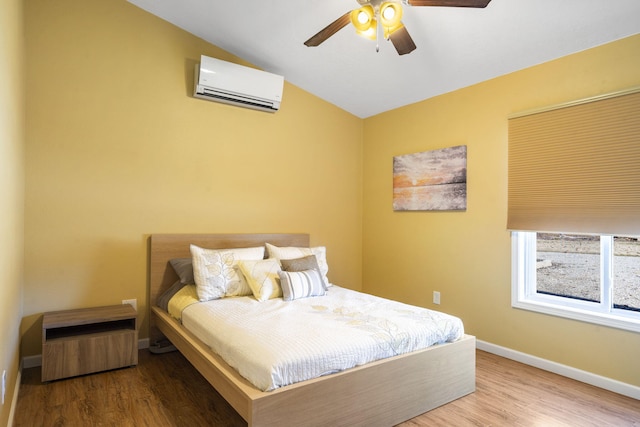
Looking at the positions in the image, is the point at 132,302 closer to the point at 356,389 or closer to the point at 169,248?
the point at 169,248

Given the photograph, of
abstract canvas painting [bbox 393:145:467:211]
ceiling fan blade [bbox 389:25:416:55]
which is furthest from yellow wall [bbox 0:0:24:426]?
abstract canvas painting [bbox 393:145:467:211]

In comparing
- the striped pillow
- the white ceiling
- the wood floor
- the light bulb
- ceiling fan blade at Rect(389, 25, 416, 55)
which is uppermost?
the white ceiling

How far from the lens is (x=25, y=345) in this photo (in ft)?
9.09

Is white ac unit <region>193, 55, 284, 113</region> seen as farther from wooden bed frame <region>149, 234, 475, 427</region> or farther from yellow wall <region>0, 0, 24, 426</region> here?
wooden bed frame <region>149, 234, 475, 427</region>

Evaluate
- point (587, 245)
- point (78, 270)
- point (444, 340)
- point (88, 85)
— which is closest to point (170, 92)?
point (88, 85)

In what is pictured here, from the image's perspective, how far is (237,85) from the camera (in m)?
3.47

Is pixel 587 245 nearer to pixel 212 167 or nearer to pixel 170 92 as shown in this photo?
pixel 212 167

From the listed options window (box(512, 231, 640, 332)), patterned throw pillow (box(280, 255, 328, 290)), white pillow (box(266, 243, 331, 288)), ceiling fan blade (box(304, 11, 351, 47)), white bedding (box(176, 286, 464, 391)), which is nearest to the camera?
white bedding (box(176, 286, 464, 391))

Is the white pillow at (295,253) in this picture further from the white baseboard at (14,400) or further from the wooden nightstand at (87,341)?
the white baseboard at (14,400)

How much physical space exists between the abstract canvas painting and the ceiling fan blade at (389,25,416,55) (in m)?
1.48

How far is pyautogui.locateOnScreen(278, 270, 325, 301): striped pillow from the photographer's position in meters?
2.93

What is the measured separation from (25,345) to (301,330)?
7.37 feet

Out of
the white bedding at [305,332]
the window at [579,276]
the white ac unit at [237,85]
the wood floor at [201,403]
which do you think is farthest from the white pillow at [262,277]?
the window at [579,276]

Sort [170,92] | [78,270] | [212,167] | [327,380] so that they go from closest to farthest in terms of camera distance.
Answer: [327,380] → [78,270] → [170,92] → [212,167]
